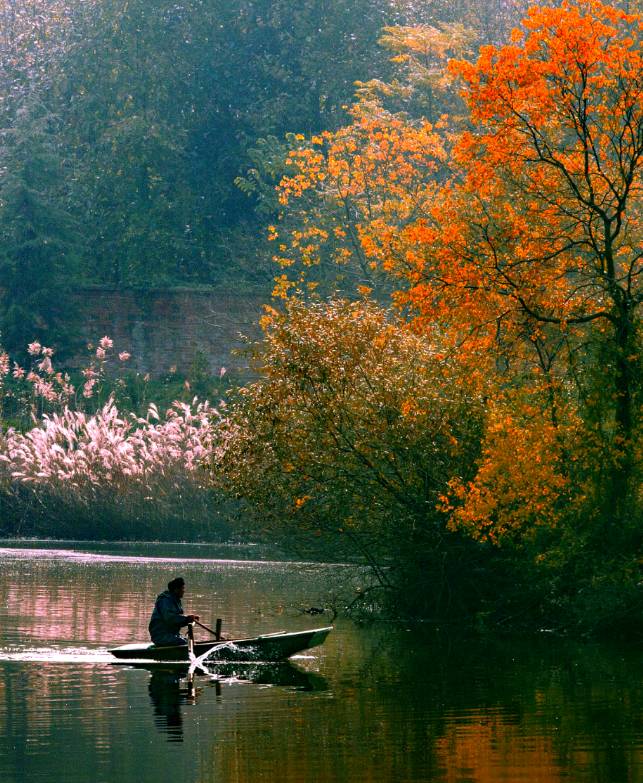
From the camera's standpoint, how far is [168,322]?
170 feet

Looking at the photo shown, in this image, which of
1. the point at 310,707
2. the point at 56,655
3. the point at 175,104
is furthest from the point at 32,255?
the point at 310,707

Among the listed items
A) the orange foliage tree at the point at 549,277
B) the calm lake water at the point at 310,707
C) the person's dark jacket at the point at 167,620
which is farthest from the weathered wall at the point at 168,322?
the person's dark jacket at the point at 167,620

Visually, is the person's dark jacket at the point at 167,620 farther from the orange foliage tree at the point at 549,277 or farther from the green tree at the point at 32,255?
the green tree at the point at 32,255

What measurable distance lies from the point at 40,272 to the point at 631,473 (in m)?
30.9

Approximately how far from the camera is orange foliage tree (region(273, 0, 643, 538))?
73.9 ft

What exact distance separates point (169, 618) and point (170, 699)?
8.34ft

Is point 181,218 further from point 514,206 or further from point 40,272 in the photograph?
point 514,206

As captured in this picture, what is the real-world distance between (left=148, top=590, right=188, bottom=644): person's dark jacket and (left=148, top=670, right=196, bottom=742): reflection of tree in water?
0.41 m

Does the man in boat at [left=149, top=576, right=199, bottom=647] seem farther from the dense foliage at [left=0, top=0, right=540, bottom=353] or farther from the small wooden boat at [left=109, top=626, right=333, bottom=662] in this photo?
the dense foliage at [left=0, top=0, right=540, bottom=353]

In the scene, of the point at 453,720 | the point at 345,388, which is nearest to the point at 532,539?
the point at 345,388

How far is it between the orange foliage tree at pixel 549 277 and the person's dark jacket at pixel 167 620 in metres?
4.28

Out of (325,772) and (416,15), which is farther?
(416,15)

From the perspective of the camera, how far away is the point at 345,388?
80.8ft

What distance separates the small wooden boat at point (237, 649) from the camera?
19.6 metres
